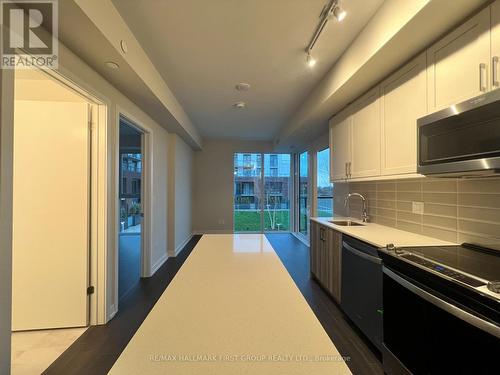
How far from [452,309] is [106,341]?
2.52 m

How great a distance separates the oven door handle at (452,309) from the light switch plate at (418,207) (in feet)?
2.97

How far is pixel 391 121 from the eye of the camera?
2.04 m

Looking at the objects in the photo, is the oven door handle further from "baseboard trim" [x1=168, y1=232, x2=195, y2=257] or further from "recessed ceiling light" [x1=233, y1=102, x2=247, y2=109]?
"baseboard trim" [x1=168, y1=232, x2=195, y2=257]

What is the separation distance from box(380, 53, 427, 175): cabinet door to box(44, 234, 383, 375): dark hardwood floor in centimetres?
152

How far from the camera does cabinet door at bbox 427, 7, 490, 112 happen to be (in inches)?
50.7

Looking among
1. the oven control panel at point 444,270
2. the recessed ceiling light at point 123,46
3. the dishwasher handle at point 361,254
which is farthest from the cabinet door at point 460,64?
the recessed ceiling light at point 123,46

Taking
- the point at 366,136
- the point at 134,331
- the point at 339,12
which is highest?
the point at 339,12

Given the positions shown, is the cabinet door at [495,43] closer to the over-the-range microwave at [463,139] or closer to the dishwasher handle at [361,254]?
the over-the-range microwave at [463,139]

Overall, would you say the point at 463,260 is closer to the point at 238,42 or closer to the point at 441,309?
the point at 441,309

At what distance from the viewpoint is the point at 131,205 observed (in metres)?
3.24

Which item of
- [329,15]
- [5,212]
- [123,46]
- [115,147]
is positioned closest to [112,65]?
[123,46]

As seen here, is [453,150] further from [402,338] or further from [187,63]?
[187,63]

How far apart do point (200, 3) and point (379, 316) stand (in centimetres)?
262

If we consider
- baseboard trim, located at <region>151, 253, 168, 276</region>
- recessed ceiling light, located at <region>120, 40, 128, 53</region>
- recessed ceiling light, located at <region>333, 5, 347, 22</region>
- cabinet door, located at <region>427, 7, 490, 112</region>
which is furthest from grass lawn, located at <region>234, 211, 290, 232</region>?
recessed ceiling light, located at <region>333, 5, 347, 22</region>
